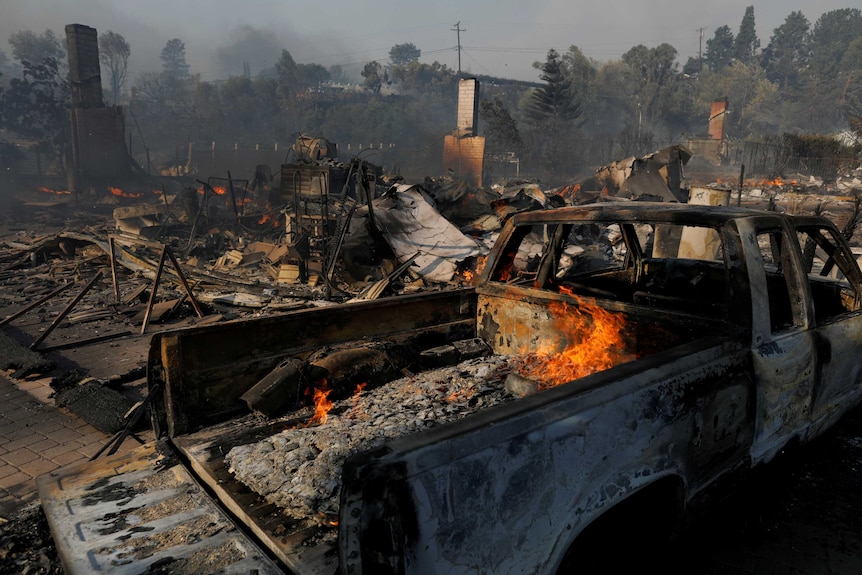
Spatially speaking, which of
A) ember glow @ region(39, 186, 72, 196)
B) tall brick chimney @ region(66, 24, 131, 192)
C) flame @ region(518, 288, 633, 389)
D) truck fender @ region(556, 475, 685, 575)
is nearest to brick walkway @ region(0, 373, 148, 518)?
flame @ region(518, 288, 633, 389)

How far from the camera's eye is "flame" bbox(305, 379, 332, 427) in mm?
3068

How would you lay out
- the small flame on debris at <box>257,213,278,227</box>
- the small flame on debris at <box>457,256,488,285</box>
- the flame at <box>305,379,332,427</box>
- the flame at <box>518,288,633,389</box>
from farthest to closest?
the small flame on debris at <box>257,213,278,227</box> → the small flame on debris at <box>457,256,488,285</box> → the flame at <box>518,288,633,389</box> → the flame at <box>305,379,332,427</box>

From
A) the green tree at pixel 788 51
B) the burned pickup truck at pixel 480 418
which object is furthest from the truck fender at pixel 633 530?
the green tree at pixel 788 51

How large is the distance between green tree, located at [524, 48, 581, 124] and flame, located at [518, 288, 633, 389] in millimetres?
44746

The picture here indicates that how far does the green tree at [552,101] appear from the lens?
4464cm

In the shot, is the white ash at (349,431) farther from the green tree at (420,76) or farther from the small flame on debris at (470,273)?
the green tree at (420,76)

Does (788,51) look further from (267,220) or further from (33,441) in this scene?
(33,441)

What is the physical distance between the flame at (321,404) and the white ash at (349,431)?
45 mm

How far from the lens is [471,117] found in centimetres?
3095

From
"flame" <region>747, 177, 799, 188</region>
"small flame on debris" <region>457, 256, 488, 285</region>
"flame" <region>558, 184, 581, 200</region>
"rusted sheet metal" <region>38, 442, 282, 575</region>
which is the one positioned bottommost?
"small flame on debris" <region>457, 256, 488, 285</region>

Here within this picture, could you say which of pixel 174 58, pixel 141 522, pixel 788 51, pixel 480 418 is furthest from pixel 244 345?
pixel 174 58

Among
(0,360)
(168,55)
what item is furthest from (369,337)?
(168,55)

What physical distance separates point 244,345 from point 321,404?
0.57 m

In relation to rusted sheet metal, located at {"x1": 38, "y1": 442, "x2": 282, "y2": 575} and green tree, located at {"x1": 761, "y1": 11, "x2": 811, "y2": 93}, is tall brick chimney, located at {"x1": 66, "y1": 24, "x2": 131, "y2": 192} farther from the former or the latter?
green tree, located at {"x1": 761, "y1": 11, "x2": 811, "y2": 93}
